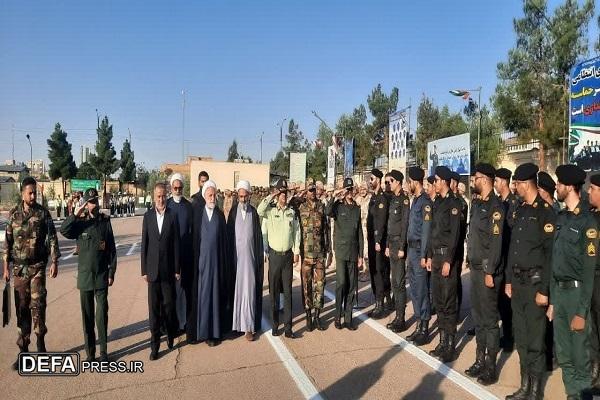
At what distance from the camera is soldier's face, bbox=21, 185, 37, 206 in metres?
5.91

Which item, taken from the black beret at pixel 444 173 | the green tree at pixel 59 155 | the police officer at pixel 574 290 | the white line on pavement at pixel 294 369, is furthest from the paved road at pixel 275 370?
the green tree at pixel 59 155

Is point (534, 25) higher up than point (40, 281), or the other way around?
point (534, 25)

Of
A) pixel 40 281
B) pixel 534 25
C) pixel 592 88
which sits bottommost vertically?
pixel 40 281

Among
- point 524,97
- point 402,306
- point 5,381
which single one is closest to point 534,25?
point 524,97

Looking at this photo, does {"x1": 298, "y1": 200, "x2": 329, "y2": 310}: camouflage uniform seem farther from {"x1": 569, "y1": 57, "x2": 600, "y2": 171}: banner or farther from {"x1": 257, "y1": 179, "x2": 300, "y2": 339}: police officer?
{"x1": 569, "y1": 57, "x2": 600, "y2": 171}: banner

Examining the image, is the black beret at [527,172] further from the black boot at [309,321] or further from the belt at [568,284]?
the black boot at [309,321]

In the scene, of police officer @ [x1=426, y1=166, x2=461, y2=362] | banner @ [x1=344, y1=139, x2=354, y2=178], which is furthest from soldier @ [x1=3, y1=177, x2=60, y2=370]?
banner @ [x1=344, y1=139, x2=354, y2=178]

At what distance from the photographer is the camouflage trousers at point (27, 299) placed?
5828 millimetres

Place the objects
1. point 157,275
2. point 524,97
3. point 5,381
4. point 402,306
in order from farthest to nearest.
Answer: point 524,97
point 402,306
point 157,275
point 5,381

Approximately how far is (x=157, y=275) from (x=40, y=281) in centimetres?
134

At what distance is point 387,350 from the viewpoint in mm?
Answer: 6156

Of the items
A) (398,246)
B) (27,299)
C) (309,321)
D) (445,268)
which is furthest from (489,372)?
(27,299)

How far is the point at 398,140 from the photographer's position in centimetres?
1867

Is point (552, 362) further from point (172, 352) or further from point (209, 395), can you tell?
point (172, 352)
